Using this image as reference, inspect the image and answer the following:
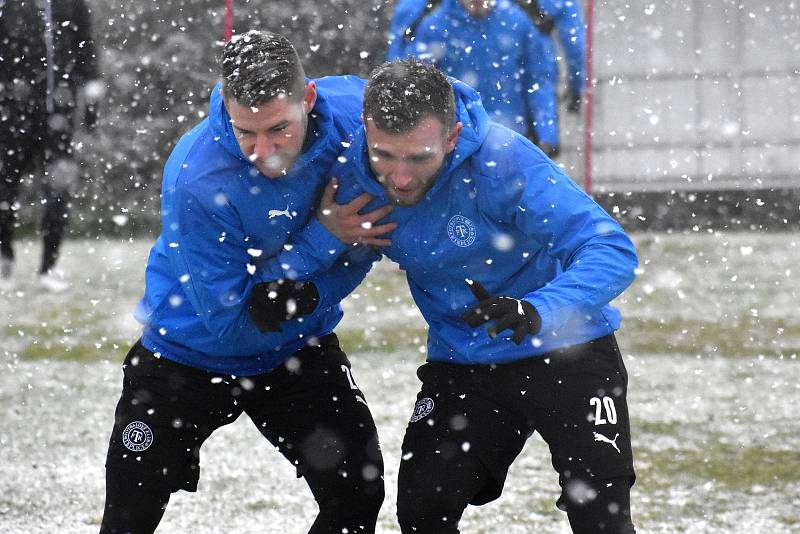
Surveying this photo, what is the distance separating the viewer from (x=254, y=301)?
3408 mm

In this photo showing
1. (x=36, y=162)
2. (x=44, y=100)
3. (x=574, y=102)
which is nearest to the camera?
(x=574, y=102)

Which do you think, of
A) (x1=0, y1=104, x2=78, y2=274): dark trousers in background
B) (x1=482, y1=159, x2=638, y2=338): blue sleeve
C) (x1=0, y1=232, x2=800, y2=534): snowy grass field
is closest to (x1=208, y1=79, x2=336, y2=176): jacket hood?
(x1=482, y1=159, x2=638, y2=338): blue sleeve

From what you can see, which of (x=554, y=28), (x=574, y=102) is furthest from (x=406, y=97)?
(x=574, y=102)

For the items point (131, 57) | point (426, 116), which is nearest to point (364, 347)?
point (426, 116)

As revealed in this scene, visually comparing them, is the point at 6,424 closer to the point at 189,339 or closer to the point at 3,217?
the point at 189,339

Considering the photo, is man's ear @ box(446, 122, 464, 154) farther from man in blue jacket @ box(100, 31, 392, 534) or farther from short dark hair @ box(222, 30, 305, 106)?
short dark hair @ box(222, 30, 305, 106)

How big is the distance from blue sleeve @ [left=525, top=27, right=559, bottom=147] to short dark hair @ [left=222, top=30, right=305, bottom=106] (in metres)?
4.04

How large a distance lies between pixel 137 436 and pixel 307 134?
96 cm

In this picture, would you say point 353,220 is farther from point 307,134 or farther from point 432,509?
point 432,509

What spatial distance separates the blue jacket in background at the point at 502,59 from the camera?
7062 mm

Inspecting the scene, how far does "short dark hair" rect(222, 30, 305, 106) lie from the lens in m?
3.23

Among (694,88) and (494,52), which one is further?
(694,88)

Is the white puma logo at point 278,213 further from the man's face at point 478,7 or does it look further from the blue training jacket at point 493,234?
the man's face at point 478,7

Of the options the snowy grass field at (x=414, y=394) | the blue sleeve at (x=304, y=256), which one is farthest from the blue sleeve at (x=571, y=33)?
the blue sleeve at (x=304, y=256)
